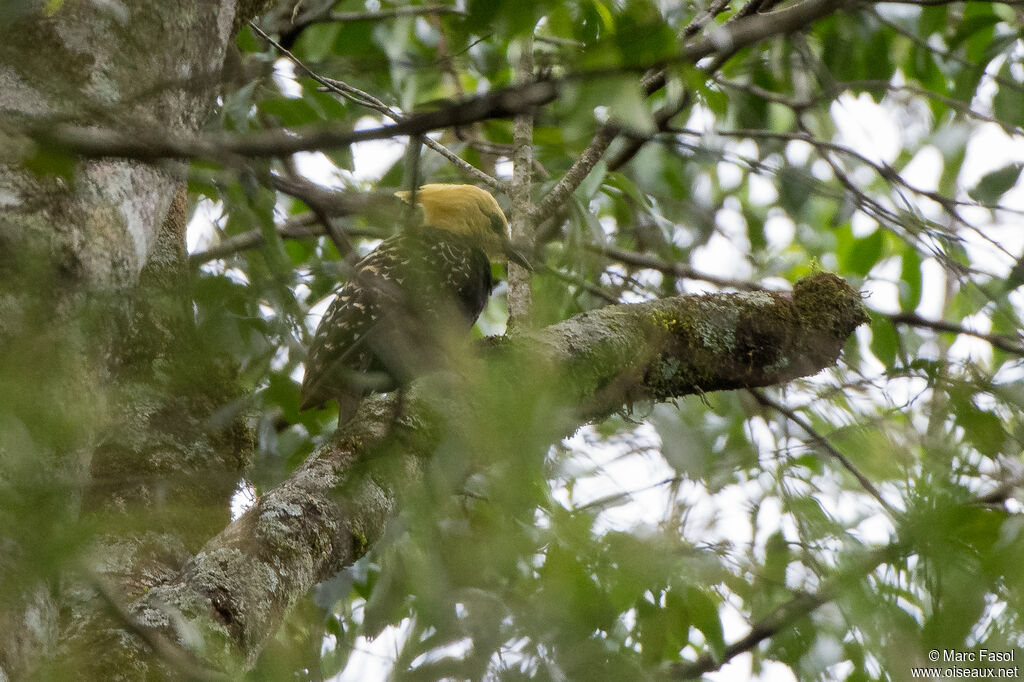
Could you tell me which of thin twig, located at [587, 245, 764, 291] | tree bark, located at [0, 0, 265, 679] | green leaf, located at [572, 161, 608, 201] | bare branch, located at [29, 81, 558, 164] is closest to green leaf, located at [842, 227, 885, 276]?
thin twig, located at [587, 245, 764, 291]

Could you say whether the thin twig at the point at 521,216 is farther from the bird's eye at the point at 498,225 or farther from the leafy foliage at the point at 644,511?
the bird's eye at the point at 498,225

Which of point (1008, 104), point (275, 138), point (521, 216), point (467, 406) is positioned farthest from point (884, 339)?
point (275, 138)

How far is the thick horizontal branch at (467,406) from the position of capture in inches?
54.7

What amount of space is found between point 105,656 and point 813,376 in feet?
6.14

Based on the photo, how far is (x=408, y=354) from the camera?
147 cm

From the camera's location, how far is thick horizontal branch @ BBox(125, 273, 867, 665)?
1390mm

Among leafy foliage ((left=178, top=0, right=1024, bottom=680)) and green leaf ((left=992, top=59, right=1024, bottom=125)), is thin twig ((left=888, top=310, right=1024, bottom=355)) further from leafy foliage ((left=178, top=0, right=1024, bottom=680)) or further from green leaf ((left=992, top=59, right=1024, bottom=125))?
green leaf ((left=992, top=59, right=1024, bottom=125))

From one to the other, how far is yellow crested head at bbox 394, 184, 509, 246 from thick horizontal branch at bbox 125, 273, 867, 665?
1512mm

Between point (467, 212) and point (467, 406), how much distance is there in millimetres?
2713

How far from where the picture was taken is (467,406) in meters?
1.30

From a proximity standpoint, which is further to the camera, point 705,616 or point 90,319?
point 705,616

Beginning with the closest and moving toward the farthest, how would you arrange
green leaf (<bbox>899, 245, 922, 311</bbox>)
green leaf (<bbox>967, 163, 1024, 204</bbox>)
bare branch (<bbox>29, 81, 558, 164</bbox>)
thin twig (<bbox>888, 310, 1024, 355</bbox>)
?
bare branch (<bbox>29, 81, 558, 164</bbox>) → thin twig (<bbox>888, 310, 1024, 355</bbox>) → green leaf (<bbox>967, 163, 1024, 204</bbox>) → green leaf (<bbox>899, 245, 922, 311</bbox>)

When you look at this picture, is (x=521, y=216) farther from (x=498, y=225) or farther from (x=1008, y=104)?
(x=1008, y=104)

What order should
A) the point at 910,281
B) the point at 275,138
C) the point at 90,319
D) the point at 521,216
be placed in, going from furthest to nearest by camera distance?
the point at 910,281 < the point at 521,216 < the point at 90,319 < the point at 275,138
